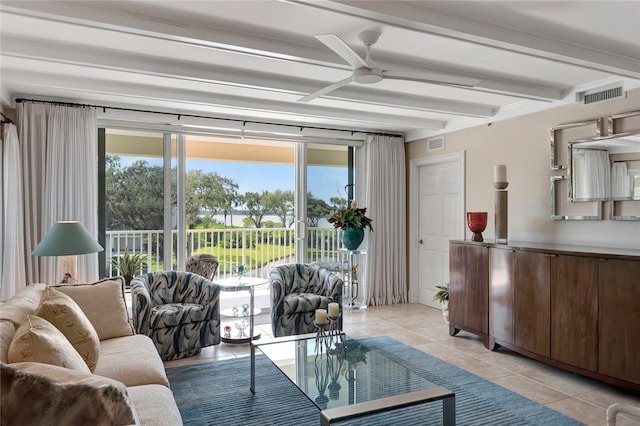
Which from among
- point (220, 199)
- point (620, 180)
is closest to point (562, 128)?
point (620, 180)

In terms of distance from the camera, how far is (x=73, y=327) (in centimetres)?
240

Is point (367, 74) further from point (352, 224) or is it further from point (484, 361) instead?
point (352, 224)

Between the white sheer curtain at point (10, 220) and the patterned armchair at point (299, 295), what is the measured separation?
238cm

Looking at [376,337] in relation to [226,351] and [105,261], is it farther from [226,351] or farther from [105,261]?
[105,261]

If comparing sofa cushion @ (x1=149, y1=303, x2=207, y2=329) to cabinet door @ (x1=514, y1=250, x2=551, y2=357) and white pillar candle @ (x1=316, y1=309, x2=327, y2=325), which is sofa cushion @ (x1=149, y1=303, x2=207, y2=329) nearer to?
white pillar candle @ (x1=316, y1=309, x2=327, y2=325)

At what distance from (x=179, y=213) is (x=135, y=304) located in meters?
1.76

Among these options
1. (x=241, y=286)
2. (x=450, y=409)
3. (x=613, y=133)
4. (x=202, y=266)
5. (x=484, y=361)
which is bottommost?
(x=484, y=361)

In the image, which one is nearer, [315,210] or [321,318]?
[321,318]

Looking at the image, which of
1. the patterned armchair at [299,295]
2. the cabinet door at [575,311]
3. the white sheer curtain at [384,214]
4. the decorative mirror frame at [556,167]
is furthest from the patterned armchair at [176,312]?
the decorative mirror frame at [556,167]

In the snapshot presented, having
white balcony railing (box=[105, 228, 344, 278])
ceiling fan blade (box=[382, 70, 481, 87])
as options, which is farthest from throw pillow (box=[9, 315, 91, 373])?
white balcony railing (box=[105, 228, 344, 278])

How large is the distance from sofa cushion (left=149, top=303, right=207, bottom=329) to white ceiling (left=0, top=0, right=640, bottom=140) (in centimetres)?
204

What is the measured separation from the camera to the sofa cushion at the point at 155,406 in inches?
74.9

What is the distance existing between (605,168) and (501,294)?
1.48m

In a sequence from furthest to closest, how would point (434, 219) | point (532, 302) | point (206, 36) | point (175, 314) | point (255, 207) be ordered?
point (255, 207)
point (434, 219)
point (175, 314)
point (532, 302)
point (206, 36)
